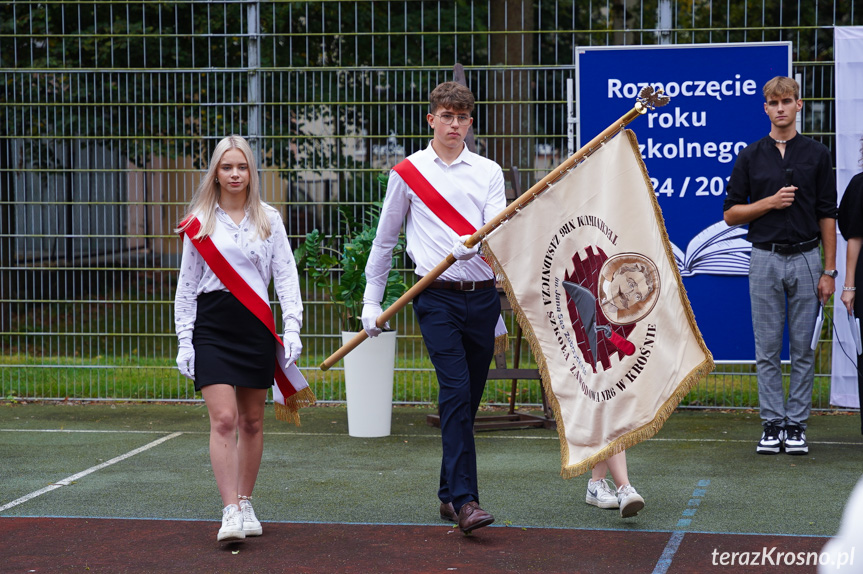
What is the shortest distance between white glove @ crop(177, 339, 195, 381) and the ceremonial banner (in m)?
1.38

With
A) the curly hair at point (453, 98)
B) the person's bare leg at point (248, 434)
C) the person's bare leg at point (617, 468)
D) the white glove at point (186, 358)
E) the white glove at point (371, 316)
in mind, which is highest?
the curly hair at point (453, 98)

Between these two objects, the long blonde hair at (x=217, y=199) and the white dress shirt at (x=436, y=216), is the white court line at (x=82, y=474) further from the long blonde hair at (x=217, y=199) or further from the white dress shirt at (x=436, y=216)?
the white dress shirt at (x=436, y=216)

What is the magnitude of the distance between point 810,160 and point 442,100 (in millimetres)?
2806

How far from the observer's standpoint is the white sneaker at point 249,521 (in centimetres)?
491

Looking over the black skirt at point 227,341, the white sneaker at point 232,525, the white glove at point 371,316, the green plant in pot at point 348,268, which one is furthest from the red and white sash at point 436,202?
the green plant in pot at point 348,268

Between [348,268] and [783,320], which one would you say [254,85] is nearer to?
[348,268]

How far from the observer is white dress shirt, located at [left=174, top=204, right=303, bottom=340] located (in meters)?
4.87

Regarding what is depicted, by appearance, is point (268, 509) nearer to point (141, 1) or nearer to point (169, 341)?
point (169, 341)

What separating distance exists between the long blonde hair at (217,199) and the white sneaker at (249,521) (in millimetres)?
1219

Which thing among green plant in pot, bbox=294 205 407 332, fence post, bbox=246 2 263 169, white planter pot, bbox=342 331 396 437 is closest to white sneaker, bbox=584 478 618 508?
white planter pot, bbox=342 331 396 437

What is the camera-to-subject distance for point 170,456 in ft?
22.8

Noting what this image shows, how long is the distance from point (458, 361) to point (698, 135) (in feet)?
12.7

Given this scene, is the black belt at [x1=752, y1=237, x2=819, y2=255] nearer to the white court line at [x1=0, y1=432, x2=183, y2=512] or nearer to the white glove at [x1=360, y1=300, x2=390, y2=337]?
the white glove at [x1=360, y1=300, x2=390, y2=337]
